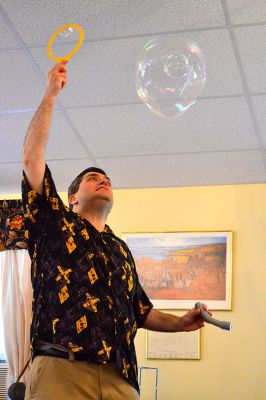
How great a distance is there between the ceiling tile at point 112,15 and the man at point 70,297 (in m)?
0.76

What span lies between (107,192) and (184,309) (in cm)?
231

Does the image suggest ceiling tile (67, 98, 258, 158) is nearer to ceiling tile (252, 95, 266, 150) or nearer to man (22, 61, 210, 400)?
ceiling tile (252, 95, 266, 150)

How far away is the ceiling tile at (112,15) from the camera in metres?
2.49

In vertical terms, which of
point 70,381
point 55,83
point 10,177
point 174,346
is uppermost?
point 10,177

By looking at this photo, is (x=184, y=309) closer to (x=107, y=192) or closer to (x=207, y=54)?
(x=207, y=54)

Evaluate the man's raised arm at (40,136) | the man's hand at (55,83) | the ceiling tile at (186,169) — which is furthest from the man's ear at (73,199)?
the ceiling tile at (186,169)

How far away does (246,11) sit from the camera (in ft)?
8.20

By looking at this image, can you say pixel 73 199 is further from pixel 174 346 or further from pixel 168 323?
pixel 174 346

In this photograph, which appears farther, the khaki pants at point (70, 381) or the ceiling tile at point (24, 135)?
the ceiling tile at point (24, 135)

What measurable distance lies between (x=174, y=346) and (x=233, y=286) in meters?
0.55

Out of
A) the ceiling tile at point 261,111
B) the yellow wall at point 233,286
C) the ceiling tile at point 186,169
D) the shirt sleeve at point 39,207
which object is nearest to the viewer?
the shirt sleeve at point 39,207

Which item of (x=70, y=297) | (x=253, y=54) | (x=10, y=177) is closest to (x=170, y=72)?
(x=253, y=54)

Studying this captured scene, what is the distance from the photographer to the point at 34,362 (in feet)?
5.87

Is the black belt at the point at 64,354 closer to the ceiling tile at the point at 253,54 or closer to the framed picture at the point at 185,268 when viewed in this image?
the ceiling tile at the point at 253,54
